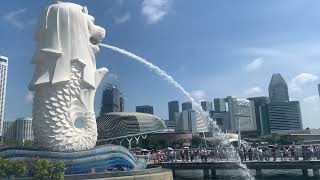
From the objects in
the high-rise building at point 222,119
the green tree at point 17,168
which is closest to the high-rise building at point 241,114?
the high-rise building at point 222,119

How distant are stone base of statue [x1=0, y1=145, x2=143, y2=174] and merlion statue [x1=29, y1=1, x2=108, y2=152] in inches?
60.3

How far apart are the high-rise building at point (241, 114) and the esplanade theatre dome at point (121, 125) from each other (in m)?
31.8

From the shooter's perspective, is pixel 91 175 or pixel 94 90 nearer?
pixel 91 175

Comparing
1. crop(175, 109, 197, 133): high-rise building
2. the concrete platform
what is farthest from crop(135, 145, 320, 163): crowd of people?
crop(175, 109, 197, 133): high-rise building

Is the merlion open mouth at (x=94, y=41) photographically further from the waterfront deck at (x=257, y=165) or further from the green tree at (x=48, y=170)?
the green tree at (x=48, y=170)

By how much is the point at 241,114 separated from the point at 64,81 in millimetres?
149295

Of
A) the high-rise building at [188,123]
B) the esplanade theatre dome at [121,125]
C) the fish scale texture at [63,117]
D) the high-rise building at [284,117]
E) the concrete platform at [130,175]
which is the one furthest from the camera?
the high-rise building at [284,117]

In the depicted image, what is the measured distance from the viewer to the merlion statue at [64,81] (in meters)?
31.4

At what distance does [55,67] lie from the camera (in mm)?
32500

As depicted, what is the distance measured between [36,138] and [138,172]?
8.84 m

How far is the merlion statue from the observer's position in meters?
31.4

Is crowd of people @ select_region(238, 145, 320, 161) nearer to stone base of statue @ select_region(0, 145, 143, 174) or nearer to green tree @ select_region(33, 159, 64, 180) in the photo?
stone base of statue @ select_region(0, 145, 143, 174)

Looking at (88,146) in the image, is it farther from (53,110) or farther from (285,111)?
(285,111)

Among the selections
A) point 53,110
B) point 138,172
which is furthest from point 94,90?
point 138,172
